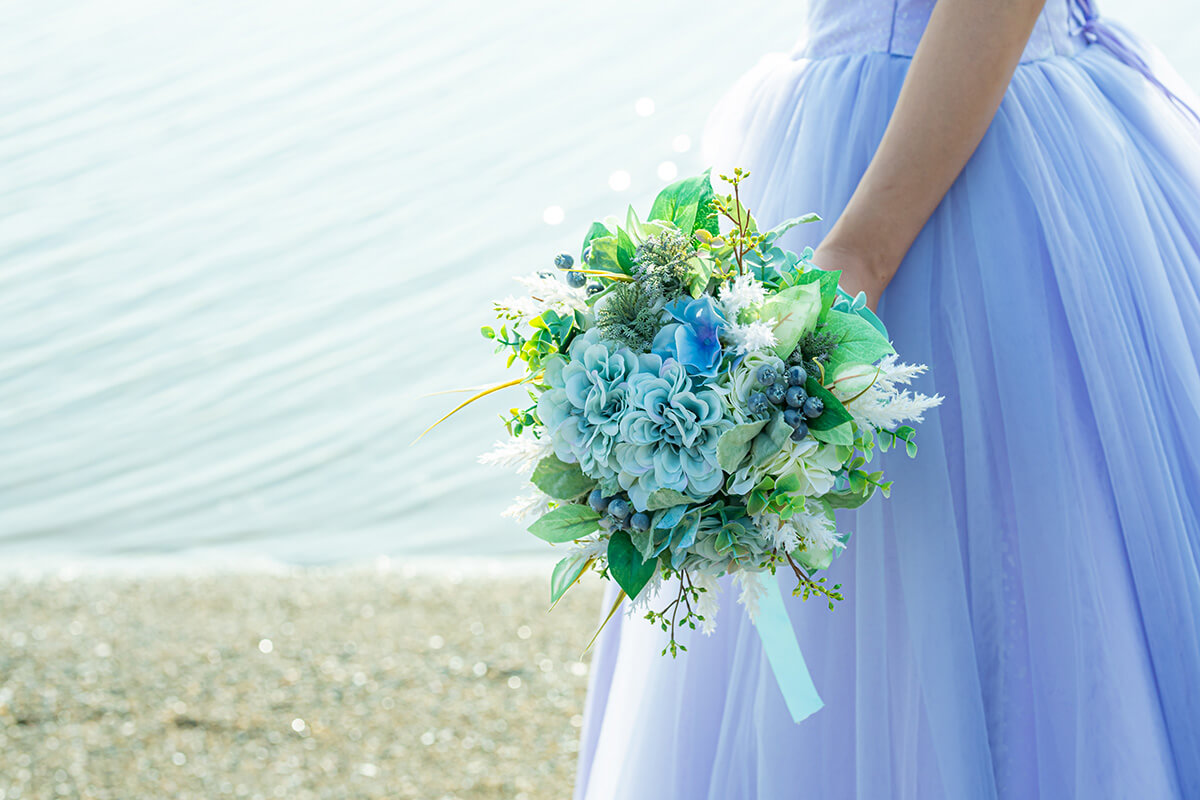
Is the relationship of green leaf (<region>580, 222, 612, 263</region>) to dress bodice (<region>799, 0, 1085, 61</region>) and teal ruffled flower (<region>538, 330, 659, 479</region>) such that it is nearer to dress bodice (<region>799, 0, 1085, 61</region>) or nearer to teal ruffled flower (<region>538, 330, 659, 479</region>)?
teal ruffled flower (<region>538, 330, 659, 479</region>)

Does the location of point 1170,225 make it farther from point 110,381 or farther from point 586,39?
point 586,39

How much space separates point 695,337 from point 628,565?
17 centimetres

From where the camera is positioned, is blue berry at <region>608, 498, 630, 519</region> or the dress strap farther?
the dress strap

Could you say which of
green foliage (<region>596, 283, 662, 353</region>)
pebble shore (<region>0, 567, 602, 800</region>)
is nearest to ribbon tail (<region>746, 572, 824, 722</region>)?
green foliage (<region>596, 283, 662, 353</region>)

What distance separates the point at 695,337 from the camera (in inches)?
30.4

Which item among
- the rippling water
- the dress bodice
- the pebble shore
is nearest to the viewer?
the dress bodice

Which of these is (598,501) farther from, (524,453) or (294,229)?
→ (294,229)

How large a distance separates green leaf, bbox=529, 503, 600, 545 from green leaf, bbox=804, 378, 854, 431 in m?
0.18

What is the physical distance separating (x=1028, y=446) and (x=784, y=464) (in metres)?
0.29

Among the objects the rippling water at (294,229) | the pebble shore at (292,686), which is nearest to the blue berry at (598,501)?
the pebble shore at (292,686)

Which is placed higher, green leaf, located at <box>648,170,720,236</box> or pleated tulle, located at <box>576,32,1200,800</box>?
green leaf, located at <box>648,170,720,236</box>

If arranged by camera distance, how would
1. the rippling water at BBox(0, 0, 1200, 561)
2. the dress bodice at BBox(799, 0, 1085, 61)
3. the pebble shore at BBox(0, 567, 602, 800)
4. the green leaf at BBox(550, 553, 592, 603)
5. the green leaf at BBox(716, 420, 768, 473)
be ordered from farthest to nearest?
the rippling water at BBox(0, 0, 1200, 561) → the pebble shore at BBox(0, 567, 602, 800) → the dress bodice at BBox(799, 0, 1085, 61) → the green leaf at BBox(550, 553, 592, 603) → the green leaf at BBox(716, 420, 768, 473)

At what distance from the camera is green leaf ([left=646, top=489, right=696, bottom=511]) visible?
78 cm

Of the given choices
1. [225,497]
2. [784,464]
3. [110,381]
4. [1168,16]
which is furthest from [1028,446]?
[1168,16]
